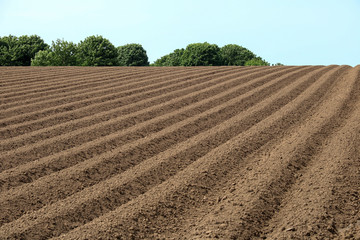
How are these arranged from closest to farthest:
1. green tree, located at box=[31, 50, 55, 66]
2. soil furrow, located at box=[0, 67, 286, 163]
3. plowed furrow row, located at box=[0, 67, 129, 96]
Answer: soil furrow, located at box=[0, 67, 286, 163], plowed furrow row, located at box=[0, 67, 129, 96], green tree, located at box=[31, 50, 55, 66]

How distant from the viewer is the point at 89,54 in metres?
28.5

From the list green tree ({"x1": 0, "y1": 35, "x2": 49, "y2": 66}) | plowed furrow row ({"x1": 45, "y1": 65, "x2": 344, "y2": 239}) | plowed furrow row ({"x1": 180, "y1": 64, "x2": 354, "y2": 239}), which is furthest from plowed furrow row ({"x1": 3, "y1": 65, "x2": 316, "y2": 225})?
green tree ({"x1": 0, "y1": 35, "x2": 49, "y2": 66})

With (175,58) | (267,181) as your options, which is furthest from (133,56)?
(267,181)

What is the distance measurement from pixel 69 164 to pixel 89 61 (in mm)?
25574

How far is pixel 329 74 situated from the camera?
29.0 ft

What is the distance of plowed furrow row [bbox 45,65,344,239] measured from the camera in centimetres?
253

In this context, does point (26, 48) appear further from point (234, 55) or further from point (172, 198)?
point (172, 198)

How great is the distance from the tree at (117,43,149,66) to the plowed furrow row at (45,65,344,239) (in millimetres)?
31844

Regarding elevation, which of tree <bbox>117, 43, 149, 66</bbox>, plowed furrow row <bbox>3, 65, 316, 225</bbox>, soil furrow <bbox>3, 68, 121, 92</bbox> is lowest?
plowed furrow row <bbox>3, 65, 316, 225</bbox>

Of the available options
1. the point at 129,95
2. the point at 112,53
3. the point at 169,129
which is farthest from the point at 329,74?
the point at 112,53

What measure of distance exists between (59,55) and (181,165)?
26940 mm

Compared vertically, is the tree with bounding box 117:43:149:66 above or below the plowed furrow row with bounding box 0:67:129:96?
above

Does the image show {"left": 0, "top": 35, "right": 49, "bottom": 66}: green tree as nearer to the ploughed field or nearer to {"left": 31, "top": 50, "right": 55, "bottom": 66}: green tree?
{"left": 31, "top": 50, "right": 55, "bottom": 66}: green tree

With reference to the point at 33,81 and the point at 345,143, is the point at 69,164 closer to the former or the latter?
the point at 345,143
